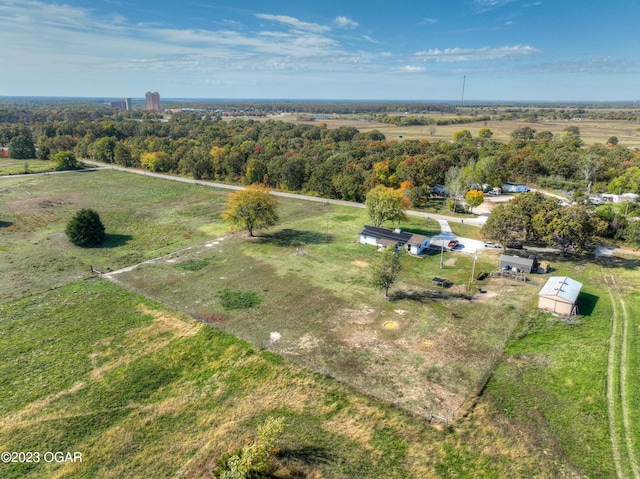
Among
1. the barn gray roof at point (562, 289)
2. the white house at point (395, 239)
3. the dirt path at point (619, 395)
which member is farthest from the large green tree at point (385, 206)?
the dirt path at point (619, 395)

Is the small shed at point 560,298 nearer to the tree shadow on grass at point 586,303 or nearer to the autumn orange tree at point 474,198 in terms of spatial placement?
the tree shadow on grass at point 586,303

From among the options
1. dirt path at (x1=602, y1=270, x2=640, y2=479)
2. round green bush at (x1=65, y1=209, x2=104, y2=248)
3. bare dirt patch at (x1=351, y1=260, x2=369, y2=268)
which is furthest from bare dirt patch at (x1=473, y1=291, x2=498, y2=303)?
round green bush at (x1=65, y1=209, x2=104, y2=248)

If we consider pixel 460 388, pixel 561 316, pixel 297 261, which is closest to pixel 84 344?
pixel 297 261

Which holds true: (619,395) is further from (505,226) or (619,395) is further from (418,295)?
(505,226)

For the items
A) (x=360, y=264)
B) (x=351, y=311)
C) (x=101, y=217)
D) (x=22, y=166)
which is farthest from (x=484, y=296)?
(x=22, y=166)

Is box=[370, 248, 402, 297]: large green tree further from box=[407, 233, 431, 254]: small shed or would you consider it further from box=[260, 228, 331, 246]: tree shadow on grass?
box=[260, 228, 331, 246]: tree shadow on grass
